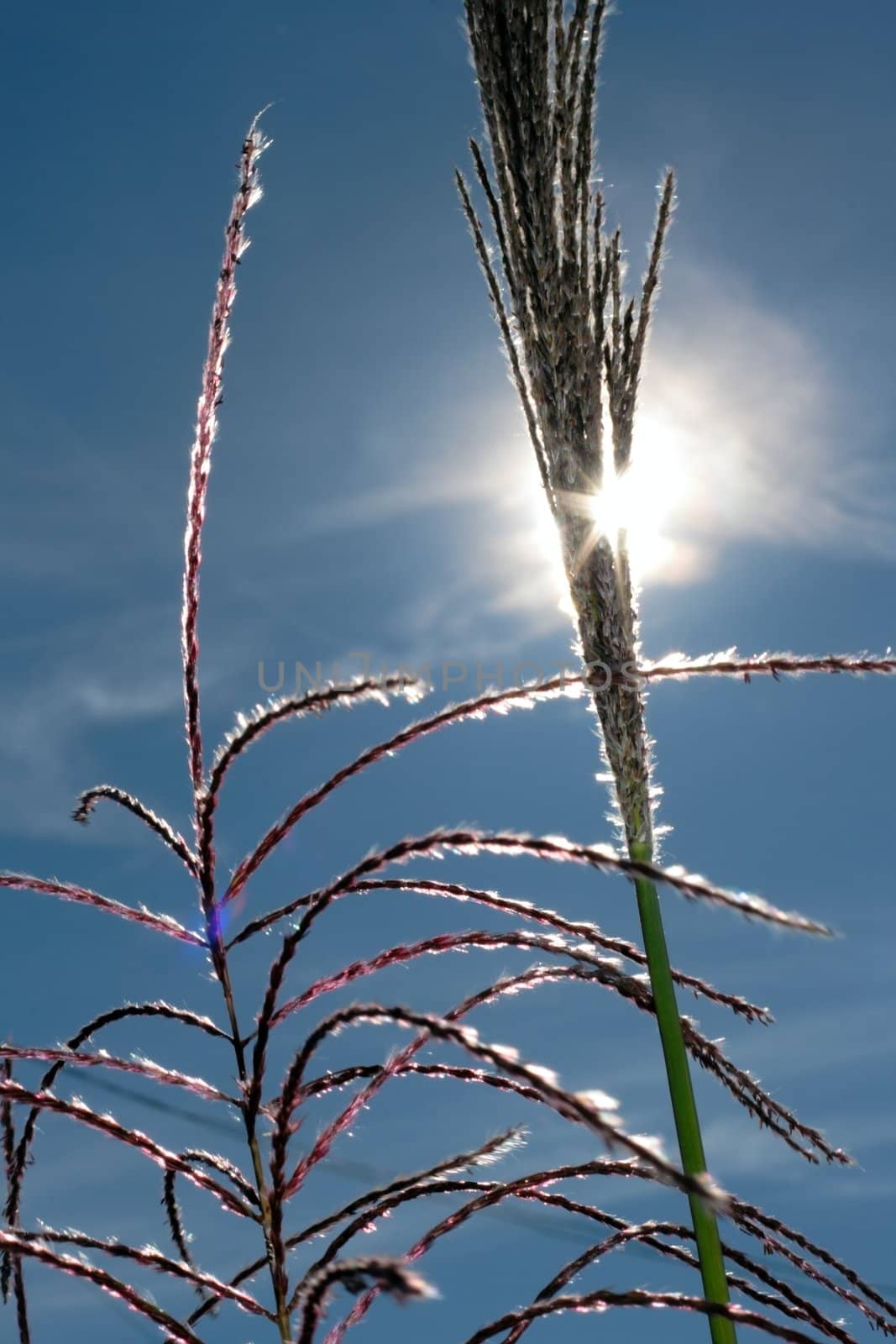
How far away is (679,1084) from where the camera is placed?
5.37 feet

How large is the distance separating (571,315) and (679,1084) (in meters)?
1.12

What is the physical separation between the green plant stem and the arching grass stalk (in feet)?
0.43

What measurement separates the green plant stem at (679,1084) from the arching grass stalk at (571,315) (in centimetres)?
13

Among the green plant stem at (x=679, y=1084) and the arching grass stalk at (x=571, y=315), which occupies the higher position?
the arching grass stalk at (x=571, y=315)

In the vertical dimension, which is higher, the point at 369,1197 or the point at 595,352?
the point at 595,352

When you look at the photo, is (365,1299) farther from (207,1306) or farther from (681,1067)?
(681,1067)

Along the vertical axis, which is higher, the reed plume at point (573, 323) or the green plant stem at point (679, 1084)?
the reed plume at point (573, 323)

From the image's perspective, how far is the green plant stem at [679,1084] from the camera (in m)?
1.54

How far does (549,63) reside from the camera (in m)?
1.80

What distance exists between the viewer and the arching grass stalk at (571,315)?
5.90 feet

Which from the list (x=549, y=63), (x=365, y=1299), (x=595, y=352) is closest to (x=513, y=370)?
(x=595, y=352)

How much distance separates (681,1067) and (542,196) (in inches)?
49.9

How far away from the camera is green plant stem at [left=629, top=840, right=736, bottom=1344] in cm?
154

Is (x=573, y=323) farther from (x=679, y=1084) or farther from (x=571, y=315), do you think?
(x=679, y=1084)
